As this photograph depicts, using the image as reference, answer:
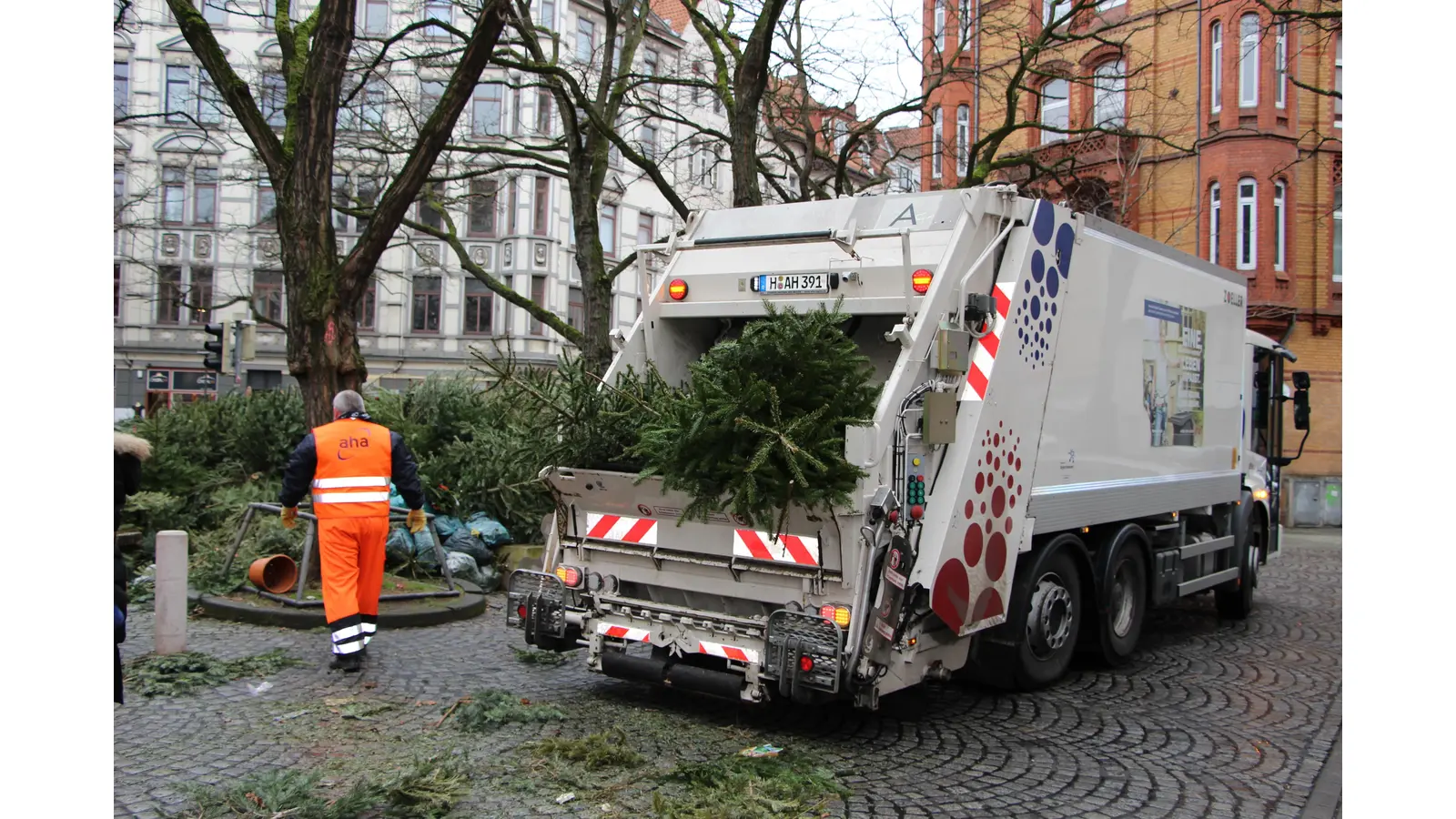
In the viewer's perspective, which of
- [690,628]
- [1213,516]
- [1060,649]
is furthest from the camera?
[1213,516]

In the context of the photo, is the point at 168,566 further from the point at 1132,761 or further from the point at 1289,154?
the point at 1289,154

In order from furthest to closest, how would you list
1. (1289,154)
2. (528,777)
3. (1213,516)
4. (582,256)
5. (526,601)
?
(1289,154) → (582,256) → (1213,516) → (526,601) → (528,777)

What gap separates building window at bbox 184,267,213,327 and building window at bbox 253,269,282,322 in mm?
1274

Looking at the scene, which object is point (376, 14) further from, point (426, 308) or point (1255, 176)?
point (1255, 176)

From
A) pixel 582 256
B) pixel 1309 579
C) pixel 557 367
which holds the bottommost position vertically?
pixel 1309 579

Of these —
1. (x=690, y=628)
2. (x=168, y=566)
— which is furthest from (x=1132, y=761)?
(x=168, y=566)

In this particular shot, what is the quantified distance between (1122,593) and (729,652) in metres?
3.22

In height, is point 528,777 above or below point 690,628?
below

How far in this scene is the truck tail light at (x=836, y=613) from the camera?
5180mm

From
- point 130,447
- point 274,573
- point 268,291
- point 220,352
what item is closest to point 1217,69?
point 220,352

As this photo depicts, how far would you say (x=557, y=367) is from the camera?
6305mm

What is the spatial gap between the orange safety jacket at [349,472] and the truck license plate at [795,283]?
244 cm

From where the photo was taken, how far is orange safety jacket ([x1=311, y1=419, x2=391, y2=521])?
21.6 ft

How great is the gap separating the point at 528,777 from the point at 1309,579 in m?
10.6
